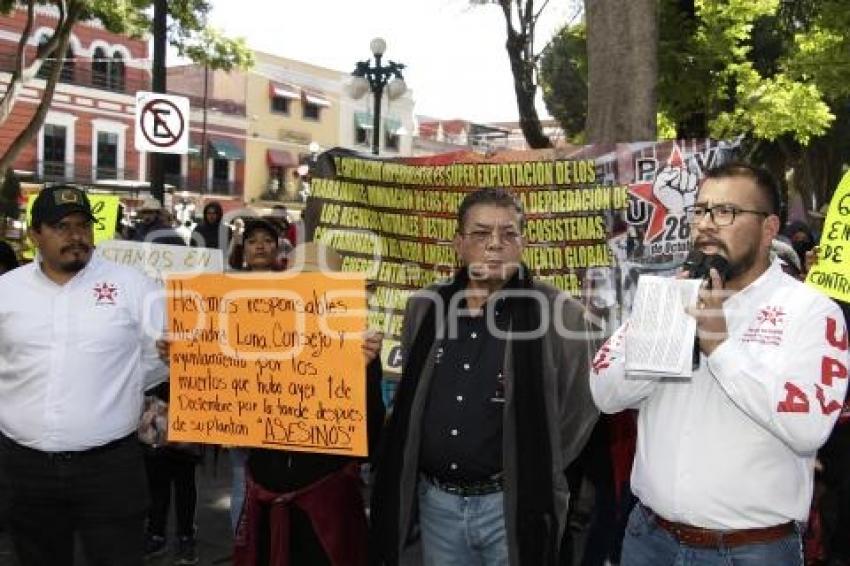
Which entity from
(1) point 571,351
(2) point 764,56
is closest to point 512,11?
(2) point 764,56

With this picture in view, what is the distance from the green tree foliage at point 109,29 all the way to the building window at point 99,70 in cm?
2776

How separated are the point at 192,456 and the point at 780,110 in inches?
534

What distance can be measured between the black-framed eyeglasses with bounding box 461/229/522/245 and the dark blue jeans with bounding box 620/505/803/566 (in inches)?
38.9

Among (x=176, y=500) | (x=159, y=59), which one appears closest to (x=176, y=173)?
(x=159, y=59)

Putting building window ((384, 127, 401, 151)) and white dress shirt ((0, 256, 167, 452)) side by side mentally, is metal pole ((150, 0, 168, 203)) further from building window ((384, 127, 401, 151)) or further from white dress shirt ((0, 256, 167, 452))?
building window ((384, 127, 401, 151))

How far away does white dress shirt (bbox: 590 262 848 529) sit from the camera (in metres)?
2.29

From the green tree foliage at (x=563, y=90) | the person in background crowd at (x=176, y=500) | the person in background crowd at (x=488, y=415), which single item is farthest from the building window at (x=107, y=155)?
the person in background crowd at (x=488, y=415)

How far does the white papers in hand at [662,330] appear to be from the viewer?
7.48ft

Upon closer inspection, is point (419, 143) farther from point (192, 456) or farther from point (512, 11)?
point (192, 456)

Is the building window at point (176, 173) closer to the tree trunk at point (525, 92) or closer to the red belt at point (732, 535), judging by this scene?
the tree trunk at point (525, 92)

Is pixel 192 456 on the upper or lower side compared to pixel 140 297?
lower

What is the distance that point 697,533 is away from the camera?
2.51 metres

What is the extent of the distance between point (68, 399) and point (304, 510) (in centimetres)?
102

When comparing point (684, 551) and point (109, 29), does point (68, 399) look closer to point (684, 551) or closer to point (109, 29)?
point (684, 551)
